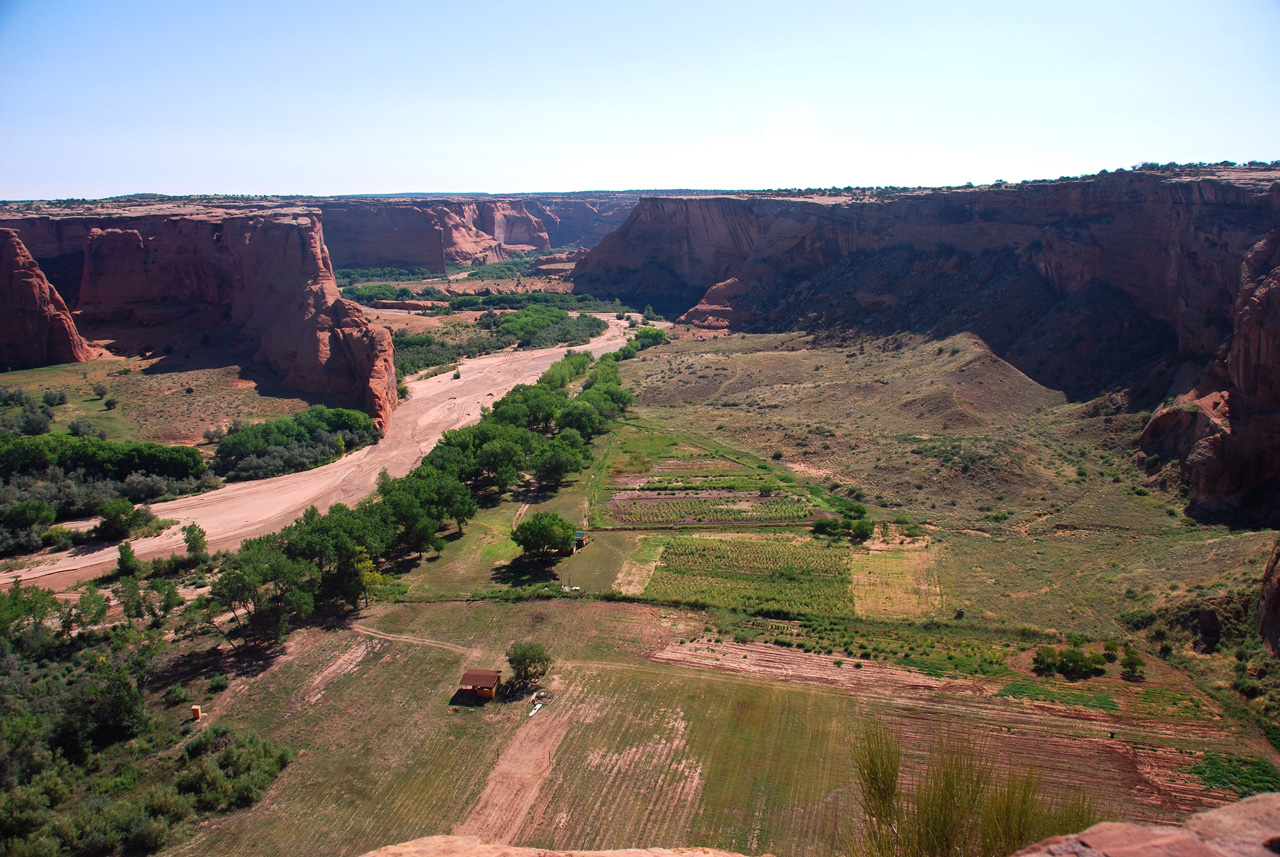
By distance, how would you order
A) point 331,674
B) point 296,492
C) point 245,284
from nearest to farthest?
point 331,674 → point 296,492 → point 245,284

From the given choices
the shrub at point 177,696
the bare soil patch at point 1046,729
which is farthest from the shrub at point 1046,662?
the shrub at point 177,696

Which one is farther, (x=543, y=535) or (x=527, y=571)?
(x=543, y=535)

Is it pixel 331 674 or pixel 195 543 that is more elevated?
pixel 195 543

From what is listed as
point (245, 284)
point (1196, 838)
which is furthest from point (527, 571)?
point (245, 284)

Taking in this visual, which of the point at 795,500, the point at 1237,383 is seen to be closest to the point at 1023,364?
the point at 1237,383

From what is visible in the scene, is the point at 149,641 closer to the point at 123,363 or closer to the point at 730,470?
the point at 730,470

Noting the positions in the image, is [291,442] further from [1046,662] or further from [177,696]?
[1046,662]

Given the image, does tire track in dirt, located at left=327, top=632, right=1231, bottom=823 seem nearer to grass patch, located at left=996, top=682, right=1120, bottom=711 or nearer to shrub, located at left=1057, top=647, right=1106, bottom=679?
grass patch, located at left=996, top=682, right=1120, bottom=711
